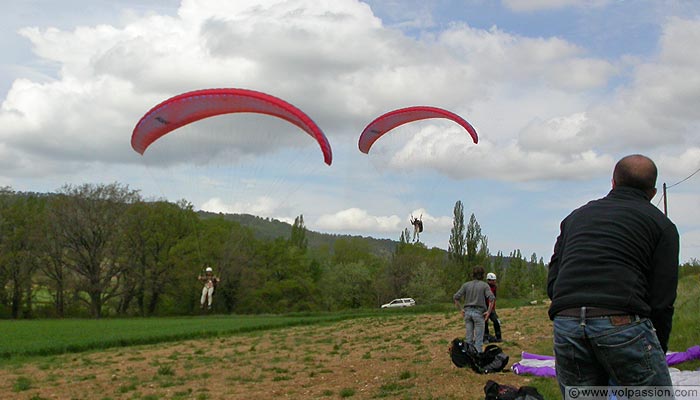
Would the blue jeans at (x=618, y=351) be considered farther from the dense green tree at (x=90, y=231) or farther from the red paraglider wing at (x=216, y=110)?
the dense green tree at (x=90, y=231)

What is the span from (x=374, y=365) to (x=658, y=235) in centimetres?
993

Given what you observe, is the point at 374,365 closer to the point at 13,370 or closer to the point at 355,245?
the point at 13,370

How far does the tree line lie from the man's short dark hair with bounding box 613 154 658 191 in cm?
4523

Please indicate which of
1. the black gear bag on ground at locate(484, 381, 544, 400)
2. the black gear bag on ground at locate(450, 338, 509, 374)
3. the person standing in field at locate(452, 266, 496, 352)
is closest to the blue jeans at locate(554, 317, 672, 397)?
the black gear bag on ground at locate(484, 381, 544, 400)

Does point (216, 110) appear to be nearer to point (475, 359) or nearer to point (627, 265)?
point (475, 359)

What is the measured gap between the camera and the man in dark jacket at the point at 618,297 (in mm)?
3574

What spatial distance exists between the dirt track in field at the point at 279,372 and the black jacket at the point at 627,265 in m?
5.10

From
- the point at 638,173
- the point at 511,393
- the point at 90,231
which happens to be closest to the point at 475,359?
the point at 511,393

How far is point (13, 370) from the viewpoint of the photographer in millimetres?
16047

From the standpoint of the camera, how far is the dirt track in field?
10.1 m

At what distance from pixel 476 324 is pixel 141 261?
172ft

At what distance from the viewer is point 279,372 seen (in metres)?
13.3

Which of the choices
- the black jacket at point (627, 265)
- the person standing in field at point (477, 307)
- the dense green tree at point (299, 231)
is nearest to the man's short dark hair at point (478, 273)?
the person standing in field at point (477, 307)

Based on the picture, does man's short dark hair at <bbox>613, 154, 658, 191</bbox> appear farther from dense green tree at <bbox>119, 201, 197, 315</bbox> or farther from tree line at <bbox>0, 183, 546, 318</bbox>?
dense green tree at <bbox>119, 201, 197, 315</bbox>
